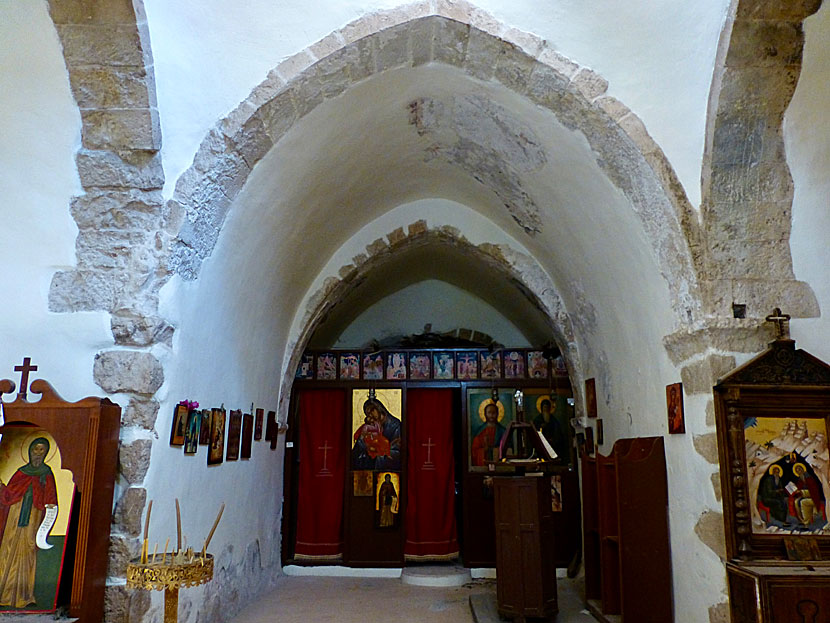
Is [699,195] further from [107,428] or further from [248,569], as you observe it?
[248,569]

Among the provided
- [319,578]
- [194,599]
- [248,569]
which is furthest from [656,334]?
[319,578]

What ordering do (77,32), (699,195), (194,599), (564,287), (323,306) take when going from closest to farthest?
(77,32), (699,195), (194,599), (564,287), (323,306)

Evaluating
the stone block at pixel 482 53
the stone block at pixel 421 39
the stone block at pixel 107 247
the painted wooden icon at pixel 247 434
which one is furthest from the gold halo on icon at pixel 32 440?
the stone block at pixel 482 53

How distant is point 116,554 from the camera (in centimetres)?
300

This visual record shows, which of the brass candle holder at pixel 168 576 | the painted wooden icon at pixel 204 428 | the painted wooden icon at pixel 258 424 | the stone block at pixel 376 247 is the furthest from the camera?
the stone block at pixel 376 247

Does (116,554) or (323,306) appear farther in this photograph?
(323,306)

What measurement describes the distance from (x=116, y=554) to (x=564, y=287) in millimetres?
3738

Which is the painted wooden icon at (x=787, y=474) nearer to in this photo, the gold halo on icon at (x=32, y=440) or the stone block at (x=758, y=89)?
the stone block at (x=758, y=89)

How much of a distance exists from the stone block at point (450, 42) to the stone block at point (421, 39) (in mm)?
22

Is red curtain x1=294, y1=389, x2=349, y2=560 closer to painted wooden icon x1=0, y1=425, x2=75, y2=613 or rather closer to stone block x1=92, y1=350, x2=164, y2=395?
stone block x1=92, y1=350, x2=164, y2=395

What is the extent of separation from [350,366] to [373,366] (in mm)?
224

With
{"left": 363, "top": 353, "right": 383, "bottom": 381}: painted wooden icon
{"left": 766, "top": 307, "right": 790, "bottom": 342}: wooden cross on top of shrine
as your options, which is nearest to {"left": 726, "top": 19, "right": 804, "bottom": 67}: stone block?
{"left": 766, "top": 307, "right": 790, "bottom": 342}: wooden cross on top of shrine

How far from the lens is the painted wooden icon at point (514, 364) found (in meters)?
6.49

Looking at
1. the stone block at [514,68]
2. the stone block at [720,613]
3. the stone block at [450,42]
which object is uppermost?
the stone block at [450,42]
